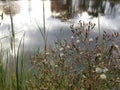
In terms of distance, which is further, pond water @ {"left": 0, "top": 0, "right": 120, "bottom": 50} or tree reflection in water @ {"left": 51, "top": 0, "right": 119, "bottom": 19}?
tree reflection in water @ {"left": 51, "top": 0, "right": 119, "bottom": 19}

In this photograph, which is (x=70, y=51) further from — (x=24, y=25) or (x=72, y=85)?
(x=24, y=25)

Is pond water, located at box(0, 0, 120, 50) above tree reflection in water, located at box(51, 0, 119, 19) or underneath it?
above

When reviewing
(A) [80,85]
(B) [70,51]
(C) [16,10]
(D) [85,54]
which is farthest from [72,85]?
(C) [16,10]

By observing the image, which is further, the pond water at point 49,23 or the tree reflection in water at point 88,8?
the tree reflection in water at point 88,8

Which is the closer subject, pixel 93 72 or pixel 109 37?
pixel 93 72

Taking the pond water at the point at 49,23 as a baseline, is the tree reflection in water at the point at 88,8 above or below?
below

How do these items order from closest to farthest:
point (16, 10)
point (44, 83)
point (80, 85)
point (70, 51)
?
point (80, 85)
point (44, 83)
point (70, 51)
point (16, 10)

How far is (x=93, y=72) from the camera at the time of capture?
1.93m

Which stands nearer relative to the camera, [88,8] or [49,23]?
[49,23]

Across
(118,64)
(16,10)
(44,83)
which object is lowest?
(16,10)

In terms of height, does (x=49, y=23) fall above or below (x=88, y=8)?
above

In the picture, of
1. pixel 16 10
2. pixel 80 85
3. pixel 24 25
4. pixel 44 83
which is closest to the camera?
pixel 80 85

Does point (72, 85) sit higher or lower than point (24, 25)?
higher

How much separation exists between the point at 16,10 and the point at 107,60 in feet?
45.4
